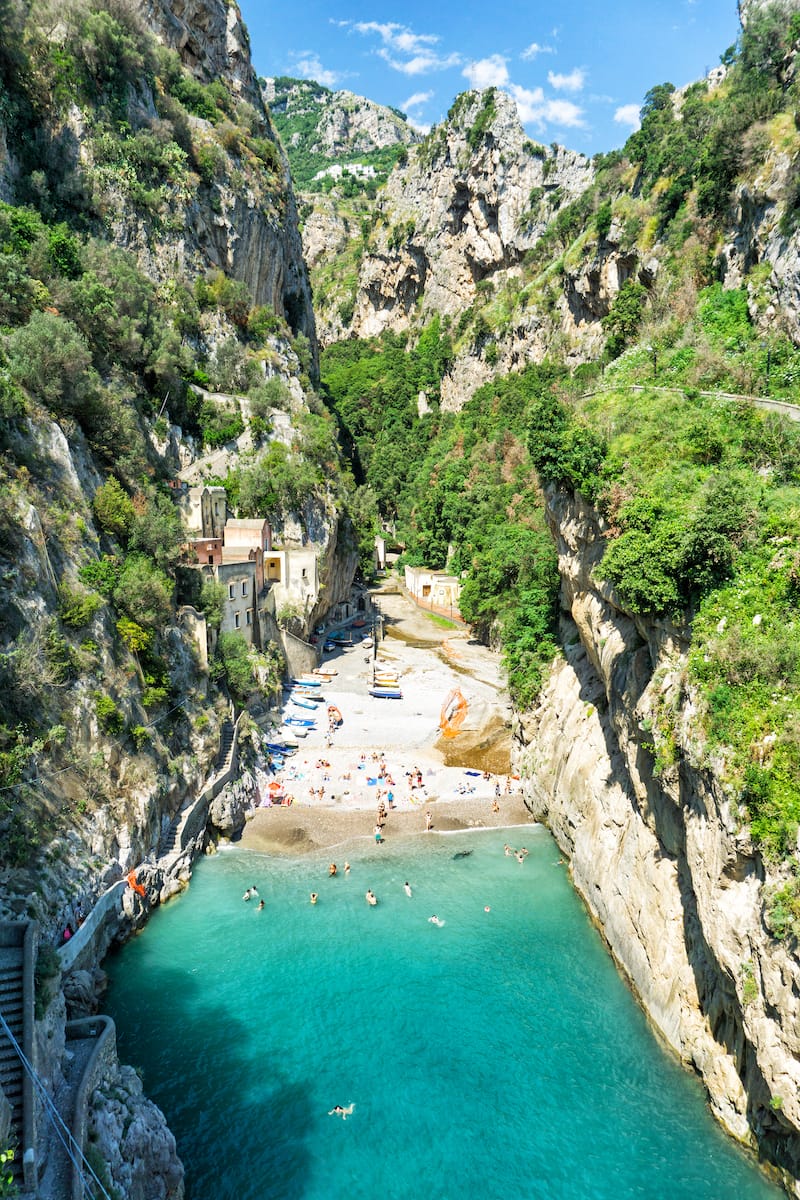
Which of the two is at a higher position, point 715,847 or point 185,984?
point 715,847

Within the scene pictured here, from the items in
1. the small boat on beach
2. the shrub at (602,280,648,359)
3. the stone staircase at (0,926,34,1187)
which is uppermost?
the shrub at (602,280,648,359)

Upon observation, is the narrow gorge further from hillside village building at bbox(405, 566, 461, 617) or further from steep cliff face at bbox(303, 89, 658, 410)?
hillside village building at bbox(405, 566, 461, 617)

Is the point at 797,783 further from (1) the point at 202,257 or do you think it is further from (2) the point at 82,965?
(1) the point at 202,257

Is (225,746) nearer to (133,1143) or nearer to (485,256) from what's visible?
(133,1143)

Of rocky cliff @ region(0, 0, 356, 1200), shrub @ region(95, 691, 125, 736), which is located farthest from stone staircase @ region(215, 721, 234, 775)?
shrub @ region(95, 691, 125, 736)

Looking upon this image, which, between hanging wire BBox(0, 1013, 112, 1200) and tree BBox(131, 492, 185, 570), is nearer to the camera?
hanging wire BBox(0, 1013, 112, 1200)

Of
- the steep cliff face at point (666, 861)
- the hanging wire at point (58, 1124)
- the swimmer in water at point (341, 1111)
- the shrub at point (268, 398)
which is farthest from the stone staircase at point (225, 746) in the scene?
the shrub at point (268, 398)

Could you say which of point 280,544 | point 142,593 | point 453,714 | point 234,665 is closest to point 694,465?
point 142,593

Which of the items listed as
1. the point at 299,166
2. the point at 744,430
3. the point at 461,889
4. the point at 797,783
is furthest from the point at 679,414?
the point at 299,166
